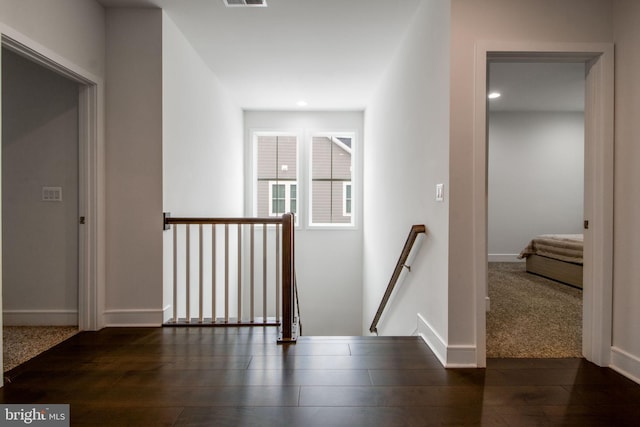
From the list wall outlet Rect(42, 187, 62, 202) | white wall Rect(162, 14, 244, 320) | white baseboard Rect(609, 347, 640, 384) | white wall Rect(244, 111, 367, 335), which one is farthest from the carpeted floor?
wall outlet Rect(42, 187, 62, 202)

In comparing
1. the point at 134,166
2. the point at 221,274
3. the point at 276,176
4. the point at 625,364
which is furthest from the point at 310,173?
the point at 625,364

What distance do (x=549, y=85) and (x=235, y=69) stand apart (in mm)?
4290

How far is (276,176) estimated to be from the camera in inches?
256

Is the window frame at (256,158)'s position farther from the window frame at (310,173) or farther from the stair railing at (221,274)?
the stair railing at (221,274)

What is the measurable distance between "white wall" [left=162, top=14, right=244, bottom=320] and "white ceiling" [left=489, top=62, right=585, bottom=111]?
3442 millimetres

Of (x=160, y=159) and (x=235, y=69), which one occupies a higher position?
(x=235, y=69)

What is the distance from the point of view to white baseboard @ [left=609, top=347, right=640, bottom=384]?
6.64 feet

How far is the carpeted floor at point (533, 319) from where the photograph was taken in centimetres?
246

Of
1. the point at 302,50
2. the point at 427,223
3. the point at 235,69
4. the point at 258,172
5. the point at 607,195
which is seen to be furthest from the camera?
the point at 258,172

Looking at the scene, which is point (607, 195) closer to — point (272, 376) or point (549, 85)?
point (272, 376)

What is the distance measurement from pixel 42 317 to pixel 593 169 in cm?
439

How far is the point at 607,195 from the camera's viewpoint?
218cm

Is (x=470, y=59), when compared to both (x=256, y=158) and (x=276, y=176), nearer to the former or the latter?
(x=256, y=158)

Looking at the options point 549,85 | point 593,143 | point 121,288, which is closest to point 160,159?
point 121,288
